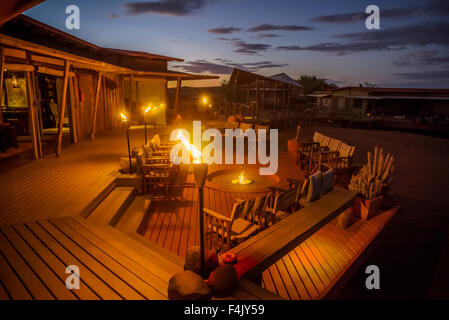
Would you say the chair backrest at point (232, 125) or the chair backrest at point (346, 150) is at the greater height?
the chair backrest at point (232, 125)

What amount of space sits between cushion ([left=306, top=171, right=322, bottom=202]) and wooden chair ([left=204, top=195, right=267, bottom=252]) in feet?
4.00

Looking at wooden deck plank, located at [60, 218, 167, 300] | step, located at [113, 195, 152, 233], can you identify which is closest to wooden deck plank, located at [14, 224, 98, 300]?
wooden deck plank, located at [60, 218, 167, 300]

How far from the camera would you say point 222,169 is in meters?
9.06

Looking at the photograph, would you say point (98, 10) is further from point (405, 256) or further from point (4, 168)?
point (405, 256)

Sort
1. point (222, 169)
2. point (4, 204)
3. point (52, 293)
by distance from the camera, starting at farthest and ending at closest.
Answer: point (222, 169)
point (4, 204)
point (52, 293)

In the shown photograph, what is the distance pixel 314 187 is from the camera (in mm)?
5410

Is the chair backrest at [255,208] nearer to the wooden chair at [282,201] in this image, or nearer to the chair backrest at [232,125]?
the wooden chair at [282,201]

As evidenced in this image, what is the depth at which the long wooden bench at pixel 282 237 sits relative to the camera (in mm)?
3250

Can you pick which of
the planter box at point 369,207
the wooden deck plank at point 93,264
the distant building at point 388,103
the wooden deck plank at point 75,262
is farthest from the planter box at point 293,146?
the distant building at point 388,103

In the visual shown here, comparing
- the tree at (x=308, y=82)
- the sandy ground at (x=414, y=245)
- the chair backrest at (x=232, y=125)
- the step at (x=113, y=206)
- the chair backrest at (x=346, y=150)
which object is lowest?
the sandy ground at (x=414, y=245)

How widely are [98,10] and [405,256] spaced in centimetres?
1957

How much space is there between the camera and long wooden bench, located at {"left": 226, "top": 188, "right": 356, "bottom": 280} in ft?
10.7

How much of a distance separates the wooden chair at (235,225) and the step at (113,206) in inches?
70.0

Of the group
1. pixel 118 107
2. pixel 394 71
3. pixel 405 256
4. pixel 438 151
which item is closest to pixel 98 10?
pixel 118 107
